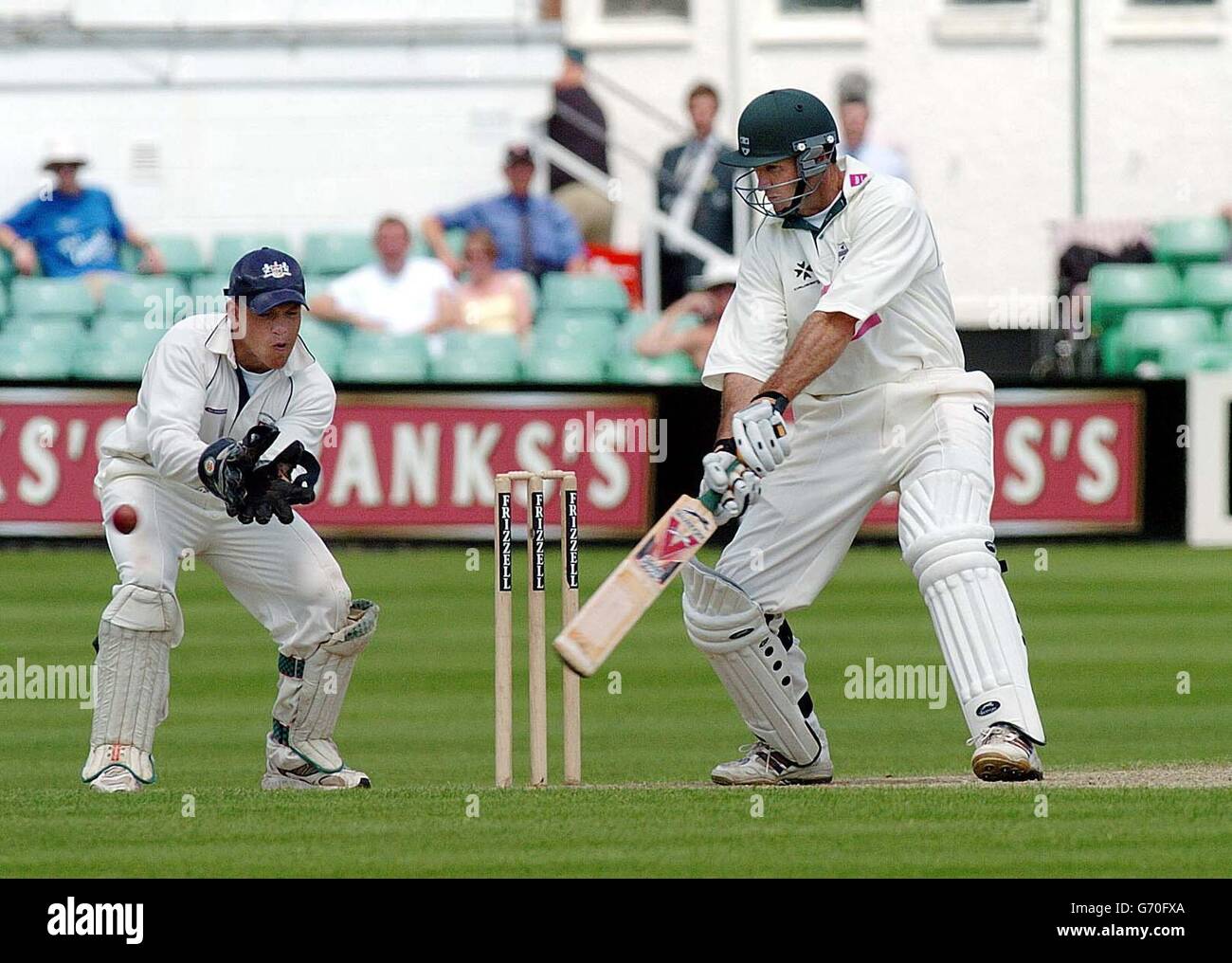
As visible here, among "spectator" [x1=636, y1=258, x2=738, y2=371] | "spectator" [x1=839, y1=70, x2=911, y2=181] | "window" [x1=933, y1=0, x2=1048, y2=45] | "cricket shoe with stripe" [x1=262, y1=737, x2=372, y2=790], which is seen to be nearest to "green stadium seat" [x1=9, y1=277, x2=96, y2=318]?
"spectator" [x1=636, y1=258, x2=738, y2=371]

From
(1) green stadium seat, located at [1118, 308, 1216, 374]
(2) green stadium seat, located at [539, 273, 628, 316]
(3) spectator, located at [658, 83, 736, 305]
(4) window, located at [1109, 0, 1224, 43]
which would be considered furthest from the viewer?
(4) window, located at [1109, 0, 1224, 43]

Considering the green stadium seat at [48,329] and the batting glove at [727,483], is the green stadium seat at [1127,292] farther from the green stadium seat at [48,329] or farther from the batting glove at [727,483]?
the batting glove at [727,483]

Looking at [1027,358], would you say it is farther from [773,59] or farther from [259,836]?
[259,836]

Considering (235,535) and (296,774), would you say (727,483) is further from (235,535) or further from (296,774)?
(296,774)

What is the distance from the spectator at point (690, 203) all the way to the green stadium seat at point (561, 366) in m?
1.84

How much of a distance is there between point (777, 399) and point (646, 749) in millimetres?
2427

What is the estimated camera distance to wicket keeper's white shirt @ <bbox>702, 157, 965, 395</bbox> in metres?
7.05

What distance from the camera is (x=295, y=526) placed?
7.32m

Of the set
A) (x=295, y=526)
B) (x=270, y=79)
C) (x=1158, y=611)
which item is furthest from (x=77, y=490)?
(x=295, y=526)

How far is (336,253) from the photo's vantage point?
53.0 ft

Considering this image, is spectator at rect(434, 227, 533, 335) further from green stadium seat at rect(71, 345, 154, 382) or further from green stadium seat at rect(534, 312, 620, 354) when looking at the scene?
green stadium seat at rect(71, 345, 154, 382)

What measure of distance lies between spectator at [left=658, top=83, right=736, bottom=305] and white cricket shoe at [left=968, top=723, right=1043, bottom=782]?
10193 mm

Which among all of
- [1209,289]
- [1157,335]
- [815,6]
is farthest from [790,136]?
[815,6]
